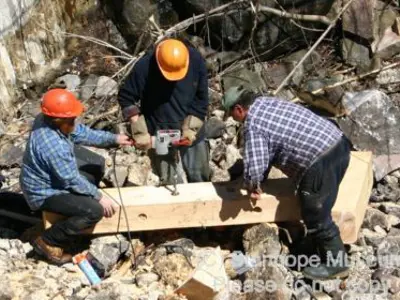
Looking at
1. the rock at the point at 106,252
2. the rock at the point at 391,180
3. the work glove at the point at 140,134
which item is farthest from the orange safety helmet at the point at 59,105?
the rock at the point at 391,180

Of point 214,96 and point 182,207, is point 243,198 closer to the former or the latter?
point 182,207

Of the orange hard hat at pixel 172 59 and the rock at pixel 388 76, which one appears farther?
the rock at pixel 388 76

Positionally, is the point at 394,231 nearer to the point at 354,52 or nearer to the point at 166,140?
the point at 166,140

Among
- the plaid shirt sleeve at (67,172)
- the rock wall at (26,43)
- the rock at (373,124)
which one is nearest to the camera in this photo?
the plaid shirt sleeve at (67,172)

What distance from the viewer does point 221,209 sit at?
6.07m

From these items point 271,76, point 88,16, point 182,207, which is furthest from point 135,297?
point 88,16

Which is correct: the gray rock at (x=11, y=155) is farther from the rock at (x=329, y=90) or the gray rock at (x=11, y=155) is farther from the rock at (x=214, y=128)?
the rock at (x=329, y=90)

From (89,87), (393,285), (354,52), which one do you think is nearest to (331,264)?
(393,285)

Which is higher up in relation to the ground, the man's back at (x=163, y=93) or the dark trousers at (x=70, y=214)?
the man's back at (x=163, y=93)

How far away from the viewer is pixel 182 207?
6082 millimetres

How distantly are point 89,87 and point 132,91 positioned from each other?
2.94 m

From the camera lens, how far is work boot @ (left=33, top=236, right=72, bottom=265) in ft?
19.6

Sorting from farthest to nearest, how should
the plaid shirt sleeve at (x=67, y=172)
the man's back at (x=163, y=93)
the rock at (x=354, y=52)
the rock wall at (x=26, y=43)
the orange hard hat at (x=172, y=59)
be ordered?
the rock at (x=354, y=52) < the rock wall at (x=26, y=43) < the man's back at (x=163, y=93) < the orange hard hat at (x=172, y=59) < the plaid shirt sleeve at (x=67, y=172)

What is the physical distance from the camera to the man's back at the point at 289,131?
5.45m
